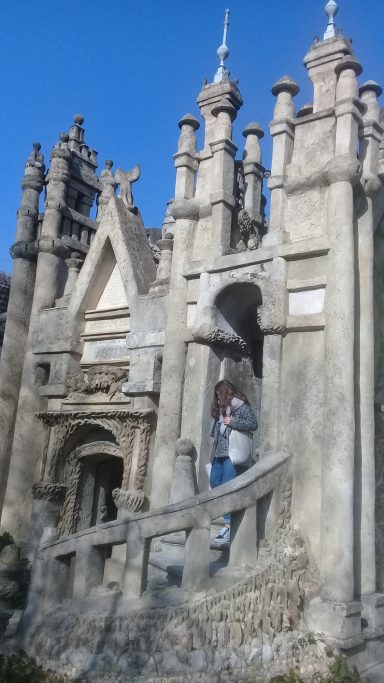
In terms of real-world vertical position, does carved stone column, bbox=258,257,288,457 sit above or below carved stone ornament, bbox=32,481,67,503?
above

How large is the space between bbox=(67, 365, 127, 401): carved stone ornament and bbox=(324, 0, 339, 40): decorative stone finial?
6030mm

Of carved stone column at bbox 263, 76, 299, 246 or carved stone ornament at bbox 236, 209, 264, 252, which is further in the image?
carved stone ornament at bbox 236, 209, 264, 252

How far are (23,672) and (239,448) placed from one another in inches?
134

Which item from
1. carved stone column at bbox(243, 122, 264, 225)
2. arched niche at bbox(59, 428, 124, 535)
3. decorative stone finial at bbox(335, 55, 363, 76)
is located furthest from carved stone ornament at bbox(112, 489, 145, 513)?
decorative stone finial at bbox(335, 55, 363, 76)

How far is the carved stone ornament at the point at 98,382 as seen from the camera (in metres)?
10.5

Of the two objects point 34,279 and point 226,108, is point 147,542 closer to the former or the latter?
point 226,108

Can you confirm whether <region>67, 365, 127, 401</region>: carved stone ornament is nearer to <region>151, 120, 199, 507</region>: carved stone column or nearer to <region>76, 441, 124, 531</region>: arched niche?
<region>76, 441, 124, 531</region>: arched niche

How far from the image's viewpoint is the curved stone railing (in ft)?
19.3

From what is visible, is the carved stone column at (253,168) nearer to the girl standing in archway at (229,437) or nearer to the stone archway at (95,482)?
the girl standing in archway at (229,437)

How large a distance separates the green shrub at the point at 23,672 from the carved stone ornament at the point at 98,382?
5239 millimetres

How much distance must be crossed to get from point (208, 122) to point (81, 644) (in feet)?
24.6

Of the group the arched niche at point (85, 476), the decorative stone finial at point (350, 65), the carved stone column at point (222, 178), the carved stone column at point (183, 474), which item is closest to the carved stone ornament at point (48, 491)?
the arched niche at point (85, 476)

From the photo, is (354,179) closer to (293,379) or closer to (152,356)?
(293,379)

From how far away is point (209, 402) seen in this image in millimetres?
8500
